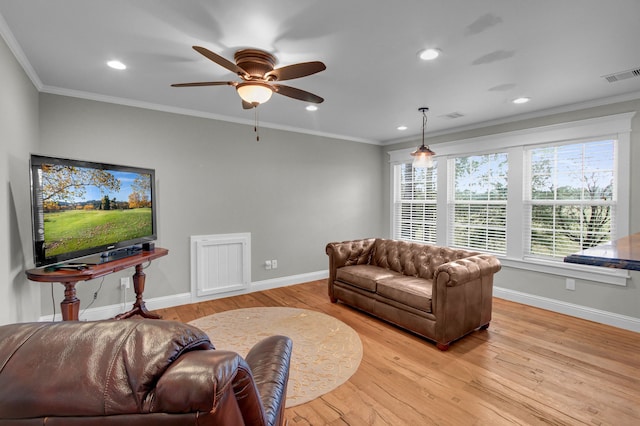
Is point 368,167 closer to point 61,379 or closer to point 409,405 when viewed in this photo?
point 409,405

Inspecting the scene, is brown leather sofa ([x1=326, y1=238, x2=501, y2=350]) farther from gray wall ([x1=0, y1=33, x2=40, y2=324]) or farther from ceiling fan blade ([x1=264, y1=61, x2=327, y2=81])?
gray wall ([x1=0, y1=33, x2=40, y2=324])

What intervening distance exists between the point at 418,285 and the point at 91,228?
10.9 ft

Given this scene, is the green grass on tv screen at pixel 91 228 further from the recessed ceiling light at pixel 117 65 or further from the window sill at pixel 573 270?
the window sill at pixel 573 270

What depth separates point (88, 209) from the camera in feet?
9.28

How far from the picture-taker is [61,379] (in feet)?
2.04

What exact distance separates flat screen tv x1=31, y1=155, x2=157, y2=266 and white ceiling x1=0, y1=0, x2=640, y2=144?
93cm

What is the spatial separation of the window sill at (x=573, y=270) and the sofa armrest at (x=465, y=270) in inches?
44.2

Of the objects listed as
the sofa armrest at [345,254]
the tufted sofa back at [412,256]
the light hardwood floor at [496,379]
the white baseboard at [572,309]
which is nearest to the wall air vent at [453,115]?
the tufted sofa back at [412,256]

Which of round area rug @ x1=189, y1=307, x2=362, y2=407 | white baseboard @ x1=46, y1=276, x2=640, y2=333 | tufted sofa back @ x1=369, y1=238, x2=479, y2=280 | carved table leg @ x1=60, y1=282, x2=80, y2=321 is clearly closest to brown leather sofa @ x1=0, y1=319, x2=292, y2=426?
round area rug @ x1=189, y1=307, x2=362, y2=407

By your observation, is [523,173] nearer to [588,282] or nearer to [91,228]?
[588,282]

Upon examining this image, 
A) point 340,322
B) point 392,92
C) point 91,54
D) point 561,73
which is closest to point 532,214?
point 561,73

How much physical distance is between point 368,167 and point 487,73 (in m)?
3.31

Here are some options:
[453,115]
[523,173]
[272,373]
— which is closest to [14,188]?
[272,373]

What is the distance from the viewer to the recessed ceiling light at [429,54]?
2.37 metres
